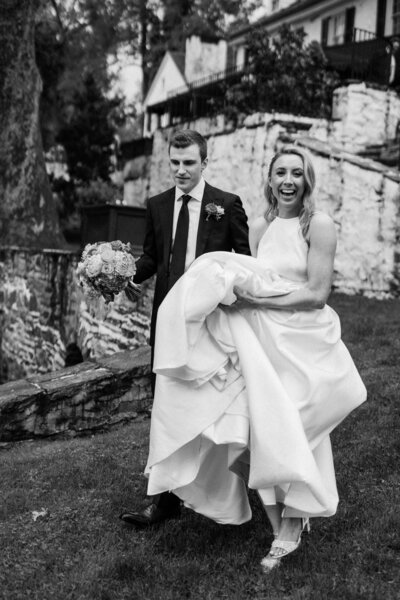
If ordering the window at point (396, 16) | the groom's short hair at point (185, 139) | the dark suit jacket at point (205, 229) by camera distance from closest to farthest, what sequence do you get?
the groom's short hair at point (185, 139)
the dark suit jacket at point (205, 229)
the window at point (396, 16)

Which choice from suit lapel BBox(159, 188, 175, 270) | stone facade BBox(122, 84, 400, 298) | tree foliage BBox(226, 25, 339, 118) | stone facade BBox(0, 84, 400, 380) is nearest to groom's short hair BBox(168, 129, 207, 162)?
suit lapel BBox(159, 188, 175, 270)

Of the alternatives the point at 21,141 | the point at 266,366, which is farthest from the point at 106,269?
the point at 21,141

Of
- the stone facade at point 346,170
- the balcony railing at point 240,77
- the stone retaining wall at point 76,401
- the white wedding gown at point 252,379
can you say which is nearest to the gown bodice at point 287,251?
the white wedding gown at point 252,379

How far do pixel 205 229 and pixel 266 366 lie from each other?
1.09 metres

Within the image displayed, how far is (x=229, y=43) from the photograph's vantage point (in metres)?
31.8

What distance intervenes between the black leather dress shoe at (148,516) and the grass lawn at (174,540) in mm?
61

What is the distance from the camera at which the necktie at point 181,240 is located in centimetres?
434

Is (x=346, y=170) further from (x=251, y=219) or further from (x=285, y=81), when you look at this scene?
(x=285, y=81)

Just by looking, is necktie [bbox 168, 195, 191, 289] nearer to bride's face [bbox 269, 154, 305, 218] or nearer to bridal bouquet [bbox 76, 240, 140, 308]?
bridal bouquet [bbox 76, 240, 140, 308]

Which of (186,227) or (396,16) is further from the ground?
(396,16)

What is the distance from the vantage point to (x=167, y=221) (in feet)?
14.5

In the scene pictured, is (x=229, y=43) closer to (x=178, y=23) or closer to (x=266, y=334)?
(x=178, y=23)

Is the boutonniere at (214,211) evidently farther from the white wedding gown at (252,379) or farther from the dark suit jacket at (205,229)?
the white wedding gown at (252,379)

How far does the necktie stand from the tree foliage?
9.20m
